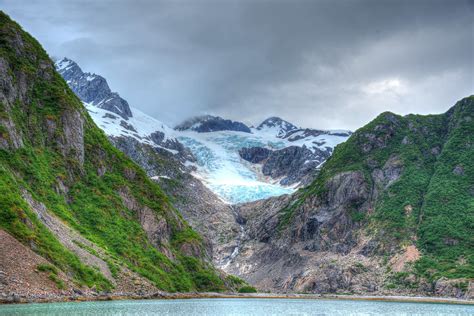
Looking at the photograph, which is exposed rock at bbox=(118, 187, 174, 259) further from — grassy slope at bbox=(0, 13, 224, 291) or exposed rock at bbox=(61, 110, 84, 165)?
exposed rock at bbox=(61, 110, 84, 165)

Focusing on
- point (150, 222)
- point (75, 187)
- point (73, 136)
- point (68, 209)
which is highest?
point (73, 136)

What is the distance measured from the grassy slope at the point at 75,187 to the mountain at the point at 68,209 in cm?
28

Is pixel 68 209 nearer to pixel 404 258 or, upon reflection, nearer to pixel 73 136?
pixel 73 136

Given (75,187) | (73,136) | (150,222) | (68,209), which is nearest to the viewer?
(68,209)

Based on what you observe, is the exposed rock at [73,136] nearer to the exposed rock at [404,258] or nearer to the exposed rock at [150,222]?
the exposed rock at [150,222]

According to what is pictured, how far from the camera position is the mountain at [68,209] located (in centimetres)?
8738

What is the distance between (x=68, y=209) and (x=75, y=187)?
9.47 meters

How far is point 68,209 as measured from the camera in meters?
123

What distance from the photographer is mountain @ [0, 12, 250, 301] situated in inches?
3440

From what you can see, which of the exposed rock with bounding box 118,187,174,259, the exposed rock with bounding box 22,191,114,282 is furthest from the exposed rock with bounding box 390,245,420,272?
the exposed rock with bounding box 22,191,114,282

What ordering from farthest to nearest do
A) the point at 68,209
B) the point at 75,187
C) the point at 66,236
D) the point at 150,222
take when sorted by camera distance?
the point at 150,222 < the point at 75,187 < the point at 68,209 < the point at 66,236

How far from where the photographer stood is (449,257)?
18262cm

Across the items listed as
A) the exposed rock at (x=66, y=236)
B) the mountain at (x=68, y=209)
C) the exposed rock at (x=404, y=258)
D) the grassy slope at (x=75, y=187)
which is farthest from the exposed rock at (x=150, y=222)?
the exposed rock at (x=404, y=258)

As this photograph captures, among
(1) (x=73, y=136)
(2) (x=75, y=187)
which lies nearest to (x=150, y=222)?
(2) (x=75, y=187)
